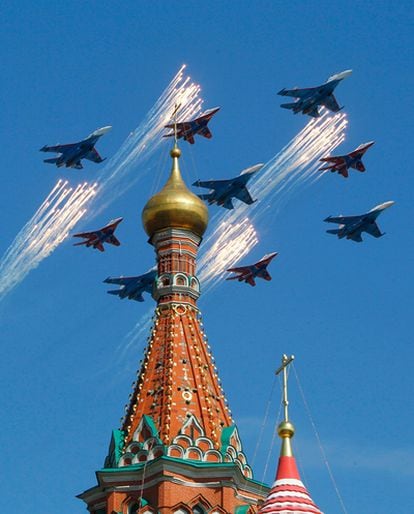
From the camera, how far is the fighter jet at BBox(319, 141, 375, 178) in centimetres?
5631

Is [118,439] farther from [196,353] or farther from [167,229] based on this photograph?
[167,229]

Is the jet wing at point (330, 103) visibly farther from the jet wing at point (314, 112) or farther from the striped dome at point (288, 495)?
the striped dome at point (288, 495)

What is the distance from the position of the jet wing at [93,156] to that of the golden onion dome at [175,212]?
5684mm

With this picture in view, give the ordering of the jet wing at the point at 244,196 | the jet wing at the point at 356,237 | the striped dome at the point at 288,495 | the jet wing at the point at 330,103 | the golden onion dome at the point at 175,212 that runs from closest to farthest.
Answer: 1. the striped dome at the point at 288,495
2. the golden onion dome at the point at 175,212
3. the jet wing at the point at 330,103
4. the jet wing at the point at 244,196
5. the jet wing at the point at 356,237

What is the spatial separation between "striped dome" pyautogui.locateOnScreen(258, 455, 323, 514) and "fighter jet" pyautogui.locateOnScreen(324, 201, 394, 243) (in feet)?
61.8

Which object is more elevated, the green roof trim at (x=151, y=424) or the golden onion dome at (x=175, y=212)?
the golden onion dome at (x=175, y=212)

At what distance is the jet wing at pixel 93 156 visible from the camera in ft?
186

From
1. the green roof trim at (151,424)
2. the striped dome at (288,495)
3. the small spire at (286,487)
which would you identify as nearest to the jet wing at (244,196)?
the green roof trim at (151,424)

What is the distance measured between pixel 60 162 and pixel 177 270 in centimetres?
754

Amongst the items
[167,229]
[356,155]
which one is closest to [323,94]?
[356,155]

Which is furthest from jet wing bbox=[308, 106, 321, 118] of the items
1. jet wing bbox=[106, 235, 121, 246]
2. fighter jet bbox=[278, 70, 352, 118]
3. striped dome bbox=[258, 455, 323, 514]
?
striped dome bbox=[258, 455, 323, 514]

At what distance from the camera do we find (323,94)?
181 ft

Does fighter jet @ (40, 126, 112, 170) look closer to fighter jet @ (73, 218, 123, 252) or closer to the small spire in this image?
fighter jet @ (73, 218, 123, 252)

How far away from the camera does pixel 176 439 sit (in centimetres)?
4531
